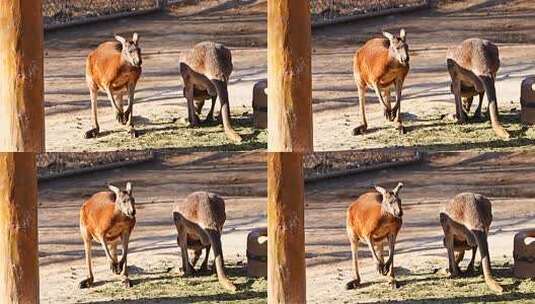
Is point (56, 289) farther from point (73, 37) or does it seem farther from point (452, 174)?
point (452, 174)

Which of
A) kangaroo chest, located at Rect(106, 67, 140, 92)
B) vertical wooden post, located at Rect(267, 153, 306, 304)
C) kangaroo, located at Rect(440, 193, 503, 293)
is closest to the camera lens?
vertical wooden post, located at Rect(267, 153, 306, 304)

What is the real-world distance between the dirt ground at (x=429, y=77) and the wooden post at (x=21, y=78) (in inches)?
116

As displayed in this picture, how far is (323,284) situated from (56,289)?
2093mm

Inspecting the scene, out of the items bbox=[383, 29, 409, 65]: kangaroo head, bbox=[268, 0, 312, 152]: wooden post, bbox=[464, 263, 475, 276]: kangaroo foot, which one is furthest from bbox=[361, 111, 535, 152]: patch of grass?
bbox=[268, 0, 312, 152]: wooden post

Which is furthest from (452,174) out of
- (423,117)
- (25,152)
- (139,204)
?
(25,152)

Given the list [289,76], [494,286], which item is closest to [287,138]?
[289,76]

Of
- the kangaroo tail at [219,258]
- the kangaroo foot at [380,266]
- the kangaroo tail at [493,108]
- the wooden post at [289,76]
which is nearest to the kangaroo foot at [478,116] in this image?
the kangaroo tail at [493,108]

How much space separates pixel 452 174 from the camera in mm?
19062

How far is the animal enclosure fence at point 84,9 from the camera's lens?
1789 cm

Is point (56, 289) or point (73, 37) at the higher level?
point (73, 37)

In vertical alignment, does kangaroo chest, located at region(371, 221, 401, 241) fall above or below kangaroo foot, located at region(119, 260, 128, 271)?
above

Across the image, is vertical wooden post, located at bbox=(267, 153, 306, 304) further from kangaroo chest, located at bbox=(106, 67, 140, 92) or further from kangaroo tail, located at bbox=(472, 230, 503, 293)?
kangaroo tail, located at bbox=(472, 230, 503, 293)

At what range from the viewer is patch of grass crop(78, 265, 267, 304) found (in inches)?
650

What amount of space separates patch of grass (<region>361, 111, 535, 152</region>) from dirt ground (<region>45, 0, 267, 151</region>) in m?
1.09
